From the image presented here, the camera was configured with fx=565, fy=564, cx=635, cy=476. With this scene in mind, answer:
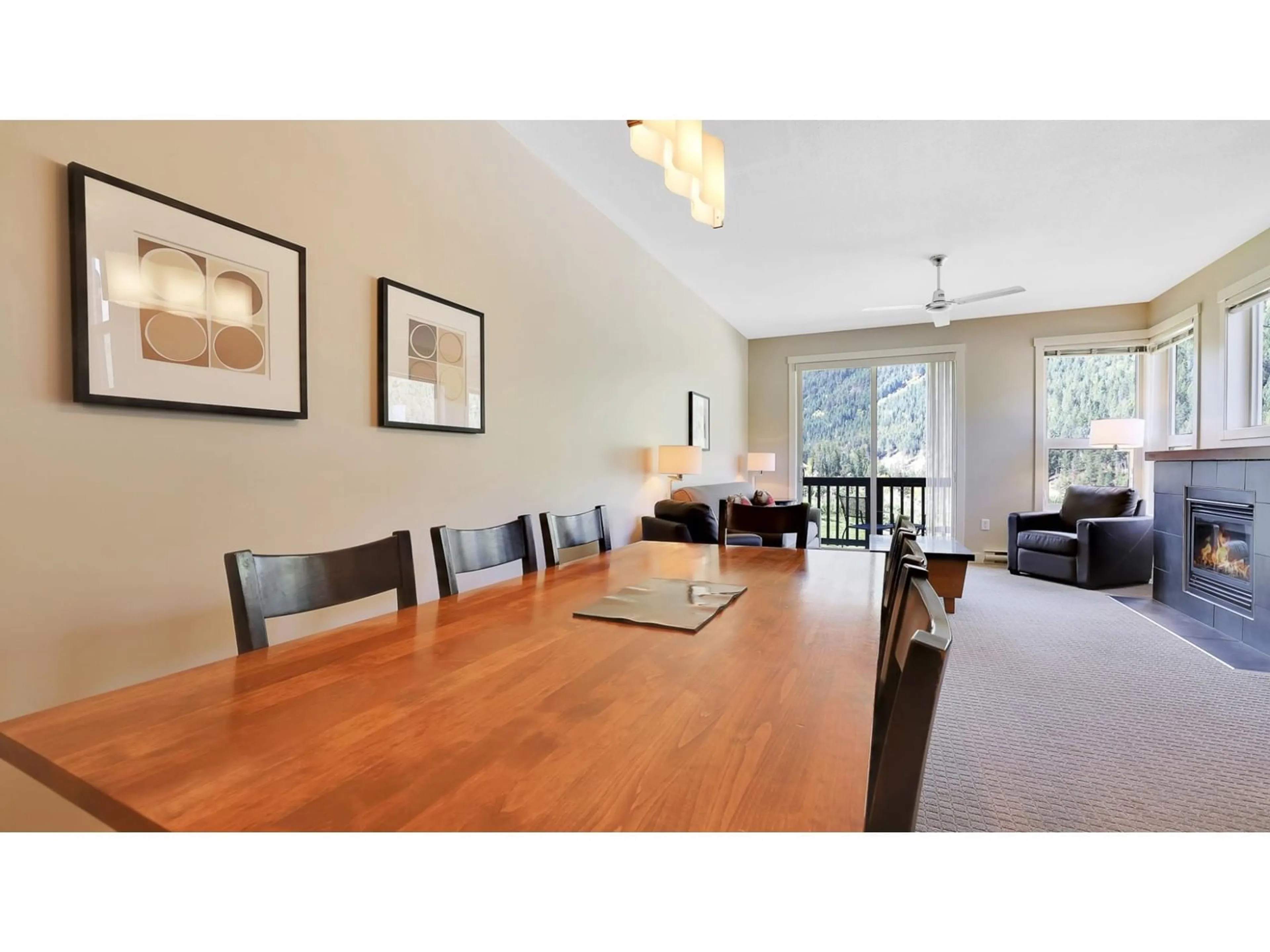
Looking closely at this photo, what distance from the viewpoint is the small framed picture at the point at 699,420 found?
5117 mm

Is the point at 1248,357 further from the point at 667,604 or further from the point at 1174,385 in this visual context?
the point at 667,604

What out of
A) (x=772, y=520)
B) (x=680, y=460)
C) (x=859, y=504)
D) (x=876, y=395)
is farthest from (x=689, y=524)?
(x=876, y=395)

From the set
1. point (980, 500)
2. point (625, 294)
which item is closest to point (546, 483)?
point (625, 294)

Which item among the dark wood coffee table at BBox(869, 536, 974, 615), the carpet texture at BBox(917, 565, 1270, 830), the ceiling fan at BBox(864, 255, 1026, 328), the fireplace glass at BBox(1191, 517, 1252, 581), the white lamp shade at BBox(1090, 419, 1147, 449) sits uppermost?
the ceiling fan at BBox(864, 255, 1026, 328)

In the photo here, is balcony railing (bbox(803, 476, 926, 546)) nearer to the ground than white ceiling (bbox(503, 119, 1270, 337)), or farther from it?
nearer to the ground

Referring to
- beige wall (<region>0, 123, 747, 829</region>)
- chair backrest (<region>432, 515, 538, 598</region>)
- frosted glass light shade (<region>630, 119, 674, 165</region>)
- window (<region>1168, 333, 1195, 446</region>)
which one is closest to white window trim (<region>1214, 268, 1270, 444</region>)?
window (<region>1168, 333, 1195, 446</region>)

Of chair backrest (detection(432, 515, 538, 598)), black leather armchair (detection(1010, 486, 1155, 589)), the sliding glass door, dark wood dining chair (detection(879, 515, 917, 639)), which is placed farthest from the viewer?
the sliding glass door

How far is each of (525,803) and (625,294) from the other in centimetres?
373

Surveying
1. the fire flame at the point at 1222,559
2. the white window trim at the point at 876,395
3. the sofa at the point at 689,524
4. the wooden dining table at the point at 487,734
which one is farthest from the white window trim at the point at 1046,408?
the wooden dining table at the point at 487,734

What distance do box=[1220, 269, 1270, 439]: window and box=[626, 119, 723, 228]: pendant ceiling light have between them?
15.2 feet

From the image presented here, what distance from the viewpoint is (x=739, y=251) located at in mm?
4219

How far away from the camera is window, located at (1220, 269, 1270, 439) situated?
12.7 ft

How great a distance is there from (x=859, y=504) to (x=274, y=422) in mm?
6321

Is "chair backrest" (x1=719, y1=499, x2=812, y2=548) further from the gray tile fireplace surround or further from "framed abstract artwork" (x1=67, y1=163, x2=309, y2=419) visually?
the gray tile fireplace surround
